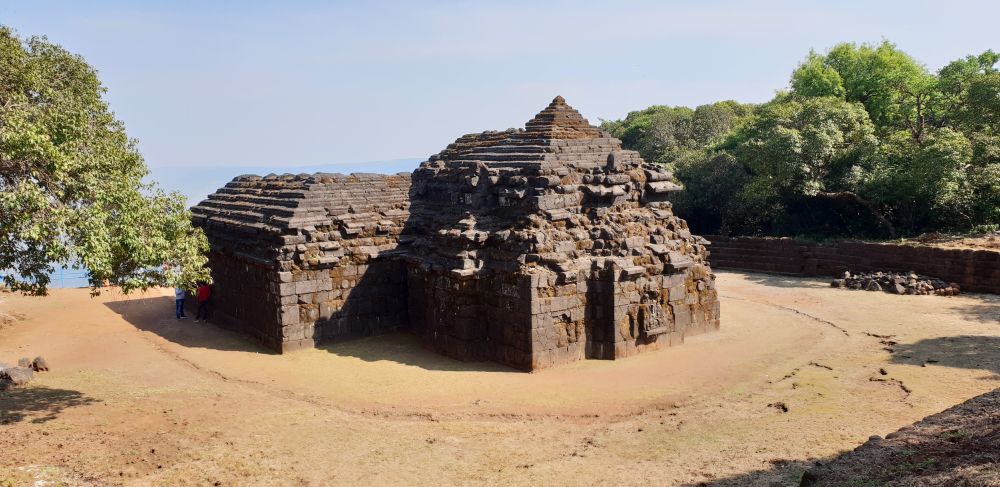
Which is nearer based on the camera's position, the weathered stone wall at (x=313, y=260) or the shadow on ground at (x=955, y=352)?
the shadow on ground at (x=955, y=352)

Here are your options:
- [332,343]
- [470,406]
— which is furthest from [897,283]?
[332,343]

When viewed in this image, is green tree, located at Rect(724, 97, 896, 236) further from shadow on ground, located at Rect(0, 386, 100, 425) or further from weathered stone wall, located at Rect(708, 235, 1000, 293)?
shadow on ground, located at Rect(0, 386, 100, 425)

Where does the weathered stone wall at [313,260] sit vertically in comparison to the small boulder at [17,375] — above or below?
above

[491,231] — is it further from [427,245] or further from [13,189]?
[13,189]

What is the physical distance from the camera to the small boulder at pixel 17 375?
12.6 meters

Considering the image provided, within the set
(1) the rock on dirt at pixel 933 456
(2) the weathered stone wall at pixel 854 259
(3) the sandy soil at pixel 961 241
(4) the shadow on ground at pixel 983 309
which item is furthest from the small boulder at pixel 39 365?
(3) the sandy soil at pixel 961 241

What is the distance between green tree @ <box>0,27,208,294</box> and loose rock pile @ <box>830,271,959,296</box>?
18.8 meters

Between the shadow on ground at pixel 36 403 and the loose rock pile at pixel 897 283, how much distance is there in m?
20.3

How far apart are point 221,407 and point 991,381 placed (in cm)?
1309

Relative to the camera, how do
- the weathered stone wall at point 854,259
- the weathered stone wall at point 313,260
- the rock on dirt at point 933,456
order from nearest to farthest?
the rock on dirt at point 933,456
the weathered stone wall at point 313,260
the weathered stone wall at point 854,259

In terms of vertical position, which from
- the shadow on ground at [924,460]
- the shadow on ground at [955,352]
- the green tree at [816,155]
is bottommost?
the shadow on ground at [955,352]

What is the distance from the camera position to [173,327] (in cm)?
1822

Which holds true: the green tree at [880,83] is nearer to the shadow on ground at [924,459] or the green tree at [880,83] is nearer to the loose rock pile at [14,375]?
the shadow on ground at [924,459]

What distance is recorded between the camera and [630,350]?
14508mm
